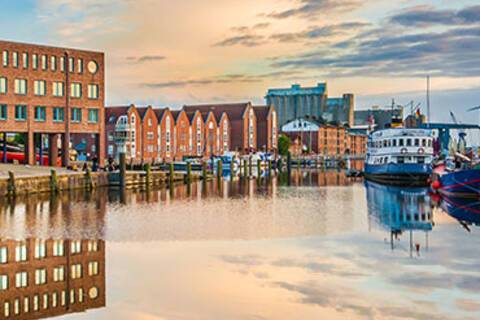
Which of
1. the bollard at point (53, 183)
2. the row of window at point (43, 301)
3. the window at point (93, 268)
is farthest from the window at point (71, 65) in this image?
the row of window at point (43, 301)

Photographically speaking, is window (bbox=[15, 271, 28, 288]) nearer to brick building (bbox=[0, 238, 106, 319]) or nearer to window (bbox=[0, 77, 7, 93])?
brick building (bbox=[0, 238, 106, 319])

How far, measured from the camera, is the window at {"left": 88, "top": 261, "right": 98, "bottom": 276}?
21.0 meters

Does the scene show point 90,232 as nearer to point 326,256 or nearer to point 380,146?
point 326,256

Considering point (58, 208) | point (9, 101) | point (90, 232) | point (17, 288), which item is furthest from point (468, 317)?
point (9, 101)

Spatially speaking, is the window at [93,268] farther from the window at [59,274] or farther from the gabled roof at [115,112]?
the gabled roof at [115,112]

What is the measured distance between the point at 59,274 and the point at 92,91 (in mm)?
54353

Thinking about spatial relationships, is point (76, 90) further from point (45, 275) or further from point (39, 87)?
point (45, 275)

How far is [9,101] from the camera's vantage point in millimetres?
66125

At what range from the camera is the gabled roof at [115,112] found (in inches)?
4374

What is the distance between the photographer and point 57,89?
70.1 metres

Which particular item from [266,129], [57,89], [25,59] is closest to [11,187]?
[25,59]

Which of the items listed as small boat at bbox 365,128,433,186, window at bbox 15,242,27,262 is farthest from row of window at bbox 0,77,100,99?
window at bbox 15,242,27,262

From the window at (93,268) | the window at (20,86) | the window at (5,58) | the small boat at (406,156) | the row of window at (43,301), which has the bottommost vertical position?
the row of window at (43,301)

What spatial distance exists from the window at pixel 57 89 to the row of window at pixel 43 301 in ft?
176
